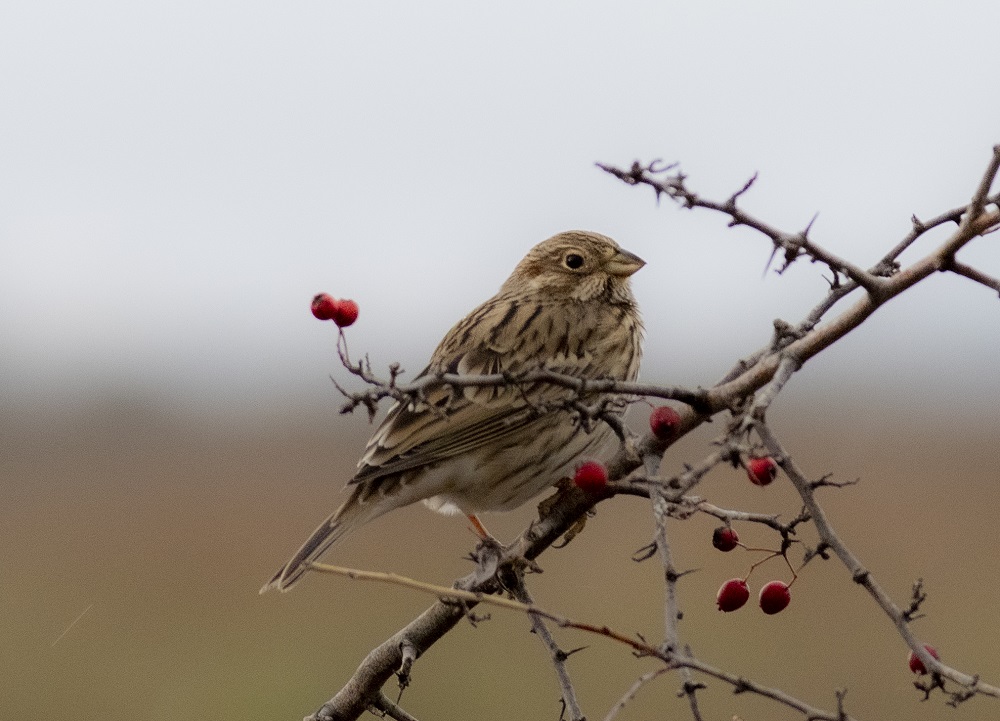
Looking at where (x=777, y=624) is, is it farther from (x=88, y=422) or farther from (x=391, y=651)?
(x=88, y=422)

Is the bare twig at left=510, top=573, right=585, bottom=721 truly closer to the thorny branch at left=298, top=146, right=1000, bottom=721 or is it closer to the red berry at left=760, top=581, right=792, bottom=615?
the thorny branch at left=298, top=146, right=1000, bottom=721

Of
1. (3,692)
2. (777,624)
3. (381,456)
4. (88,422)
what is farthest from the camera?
(88,422)

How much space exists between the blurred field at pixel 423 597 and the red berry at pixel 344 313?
33.0 feet

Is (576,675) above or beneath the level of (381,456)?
beneath

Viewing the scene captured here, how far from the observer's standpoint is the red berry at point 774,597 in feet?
12.6

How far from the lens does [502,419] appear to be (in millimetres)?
5750

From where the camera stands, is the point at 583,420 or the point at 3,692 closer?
the point at 583,420

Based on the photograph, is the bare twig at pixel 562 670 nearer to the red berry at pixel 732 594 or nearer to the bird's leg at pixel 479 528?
the red berry at pixel 732 594

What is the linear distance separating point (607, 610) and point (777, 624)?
2.16 meters

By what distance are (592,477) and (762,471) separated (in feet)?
1.29

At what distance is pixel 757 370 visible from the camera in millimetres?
2945

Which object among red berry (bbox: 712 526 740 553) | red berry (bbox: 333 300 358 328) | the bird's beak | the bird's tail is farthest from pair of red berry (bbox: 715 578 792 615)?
the bird's beak

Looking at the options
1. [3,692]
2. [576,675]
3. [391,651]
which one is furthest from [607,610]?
[391,651]

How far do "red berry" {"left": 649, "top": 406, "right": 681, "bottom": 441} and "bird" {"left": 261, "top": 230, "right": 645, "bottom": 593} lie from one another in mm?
1947
